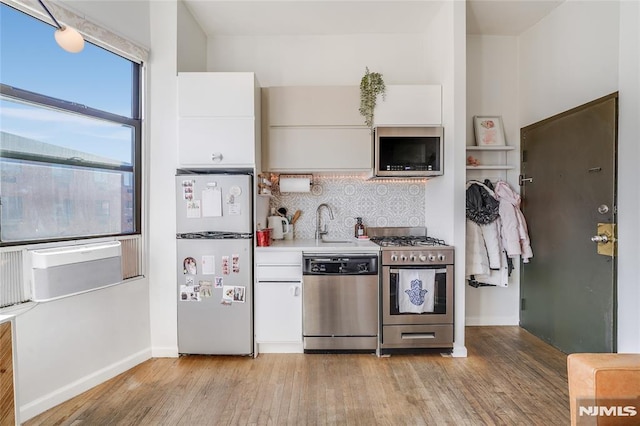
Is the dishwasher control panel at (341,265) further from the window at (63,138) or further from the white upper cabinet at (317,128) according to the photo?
the window at (63,138)

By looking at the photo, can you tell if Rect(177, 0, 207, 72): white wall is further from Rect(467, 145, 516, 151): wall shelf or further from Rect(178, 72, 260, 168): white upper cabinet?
Rect(467, 145, 516, 151): wall shelf

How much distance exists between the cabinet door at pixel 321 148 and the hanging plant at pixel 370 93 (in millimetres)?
134

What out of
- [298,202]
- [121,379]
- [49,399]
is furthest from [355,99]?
[49,399]

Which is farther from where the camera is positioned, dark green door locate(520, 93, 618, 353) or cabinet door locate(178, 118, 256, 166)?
cabinet door locate(178, 118, 256, 166)

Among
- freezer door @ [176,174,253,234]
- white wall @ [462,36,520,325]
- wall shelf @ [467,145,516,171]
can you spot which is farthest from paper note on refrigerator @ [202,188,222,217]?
white wall @ [462,36,520,325]

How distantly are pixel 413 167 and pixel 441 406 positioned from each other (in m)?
1.84

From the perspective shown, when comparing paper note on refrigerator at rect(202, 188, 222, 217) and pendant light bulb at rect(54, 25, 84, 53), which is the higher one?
pendant light bulb at rect(54, 25, 84, 53)

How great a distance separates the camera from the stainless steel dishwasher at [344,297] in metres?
2.61

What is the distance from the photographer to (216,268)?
2580 millimetres

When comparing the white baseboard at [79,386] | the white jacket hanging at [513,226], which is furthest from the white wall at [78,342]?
the white jacket hanging at [513,226]

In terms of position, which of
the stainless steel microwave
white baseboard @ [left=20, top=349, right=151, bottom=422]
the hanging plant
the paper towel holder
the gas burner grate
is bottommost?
white baseboard @ [left=20, top=349, right=151, bottom=422]

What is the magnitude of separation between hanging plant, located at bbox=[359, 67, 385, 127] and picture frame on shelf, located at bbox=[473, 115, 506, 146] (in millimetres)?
1166

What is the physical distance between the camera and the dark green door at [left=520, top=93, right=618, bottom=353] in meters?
2.25

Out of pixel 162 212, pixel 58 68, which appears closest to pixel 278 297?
pixel 162 212
